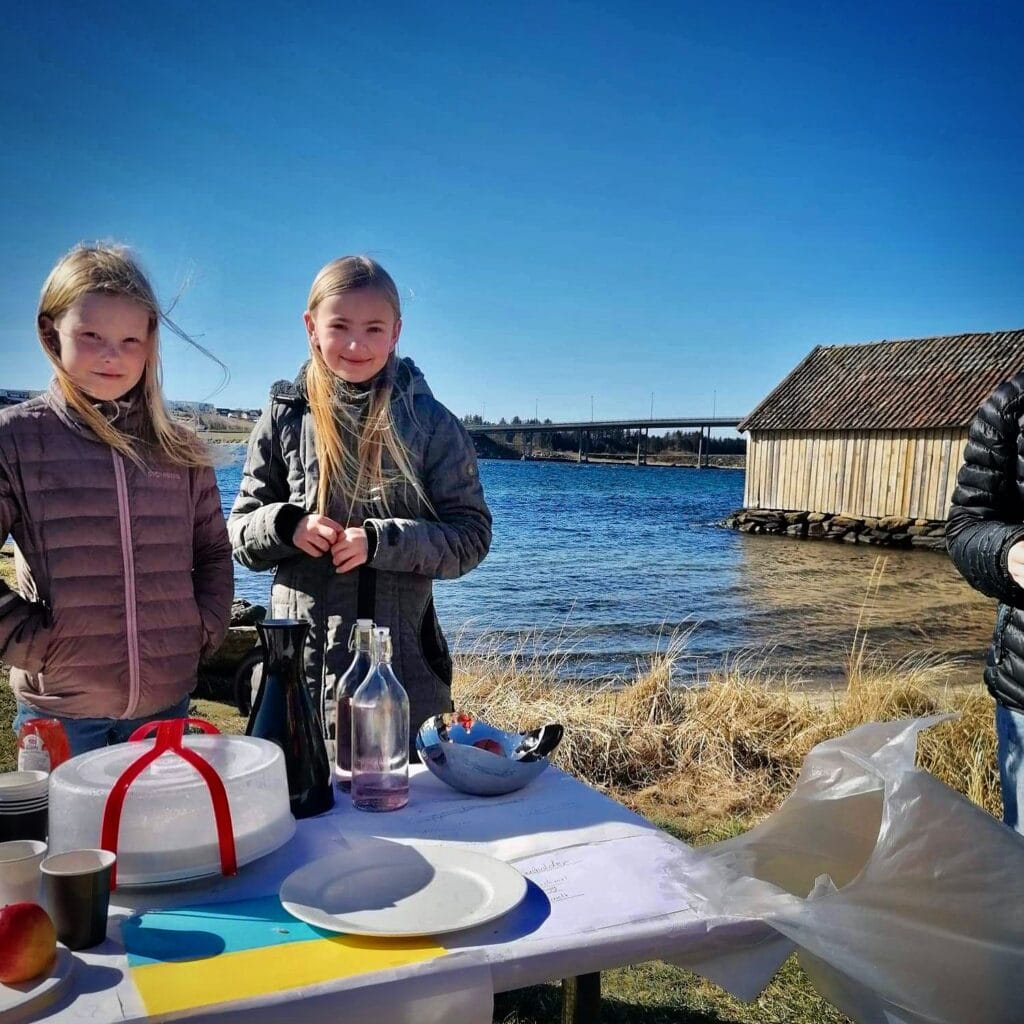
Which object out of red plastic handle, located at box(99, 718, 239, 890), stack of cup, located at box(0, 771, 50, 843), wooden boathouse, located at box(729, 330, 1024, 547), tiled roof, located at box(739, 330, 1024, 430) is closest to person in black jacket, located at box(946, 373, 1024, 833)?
red plastic handle, located at box(99, 718, 239, 890)

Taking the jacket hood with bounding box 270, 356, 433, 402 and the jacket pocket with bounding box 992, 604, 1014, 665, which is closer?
the jacket pocket with bounding box 992, 604, 1014, 665

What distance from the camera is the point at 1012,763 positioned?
89.7 inches

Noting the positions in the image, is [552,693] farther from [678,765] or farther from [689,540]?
[689,540]

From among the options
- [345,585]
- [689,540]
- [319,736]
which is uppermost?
[345,585]

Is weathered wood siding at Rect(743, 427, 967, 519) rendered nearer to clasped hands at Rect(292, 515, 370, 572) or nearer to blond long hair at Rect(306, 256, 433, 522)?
blond long hair at Rect(306, 256, 433, 522)

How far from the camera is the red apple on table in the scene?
1141 millimetres

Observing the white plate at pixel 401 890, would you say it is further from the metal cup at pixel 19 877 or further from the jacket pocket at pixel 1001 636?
the jacket pocket at pixel 1001 636

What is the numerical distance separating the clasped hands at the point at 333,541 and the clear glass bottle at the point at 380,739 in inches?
20.8

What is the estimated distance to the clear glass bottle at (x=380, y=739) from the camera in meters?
1.86

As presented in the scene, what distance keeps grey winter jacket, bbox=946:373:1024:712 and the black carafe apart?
66.8 inches

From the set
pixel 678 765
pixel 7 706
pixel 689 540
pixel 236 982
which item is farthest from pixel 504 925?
pixel 689 540

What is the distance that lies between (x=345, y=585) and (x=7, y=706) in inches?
151

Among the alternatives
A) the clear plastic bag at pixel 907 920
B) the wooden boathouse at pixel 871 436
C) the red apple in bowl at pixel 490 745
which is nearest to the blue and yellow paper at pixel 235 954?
the clear plastic bag at pixel 907 920

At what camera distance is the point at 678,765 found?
208 inches
